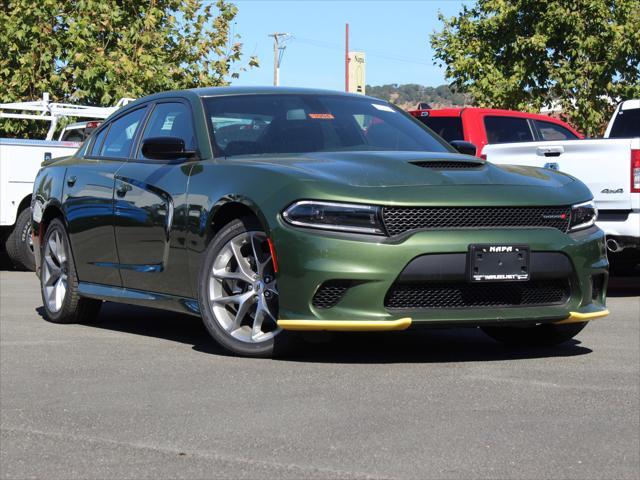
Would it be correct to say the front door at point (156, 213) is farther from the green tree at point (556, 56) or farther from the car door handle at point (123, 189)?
the green tree at point (556, 56)

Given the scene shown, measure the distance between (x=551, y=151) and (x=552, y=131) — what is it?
4120 millimetres

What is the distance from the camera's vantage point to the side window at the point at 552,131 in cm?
1587

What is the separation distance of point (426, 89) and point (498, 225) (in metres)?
191

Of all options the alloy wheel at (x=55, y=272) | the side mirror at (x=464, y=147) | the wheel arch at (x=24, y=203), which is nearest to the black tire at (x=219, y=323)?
the side mirror at (x=464, y=147)

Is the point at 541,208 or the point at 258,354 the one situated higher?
the point at 541,208

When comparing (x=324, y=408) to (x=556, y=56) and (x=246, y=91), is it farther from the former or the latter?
(x=556, y=56)

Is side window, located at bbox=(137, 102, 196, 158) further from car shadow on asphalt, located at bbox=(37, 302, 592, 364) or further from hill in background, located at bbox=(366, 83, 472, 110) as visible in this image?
hill in background, located at bbox=(366, 83, 472, 110)

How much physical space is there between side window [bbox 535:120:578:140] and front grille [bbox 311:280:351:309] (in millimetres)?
9480

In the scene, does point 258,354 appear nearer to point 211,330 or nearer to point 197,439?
point 211,330

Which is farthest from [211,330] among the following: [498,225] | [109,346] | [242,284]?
[498,225]

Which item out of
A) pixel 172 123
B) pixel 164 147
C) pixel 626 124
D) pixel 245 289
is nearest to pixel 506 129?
pixel 626 124

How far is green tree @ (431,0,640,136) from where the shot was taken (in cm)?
2850

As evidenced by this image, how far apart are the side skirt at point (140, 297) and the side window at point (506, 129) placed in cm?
709

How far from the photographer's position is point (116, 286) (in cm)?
860
